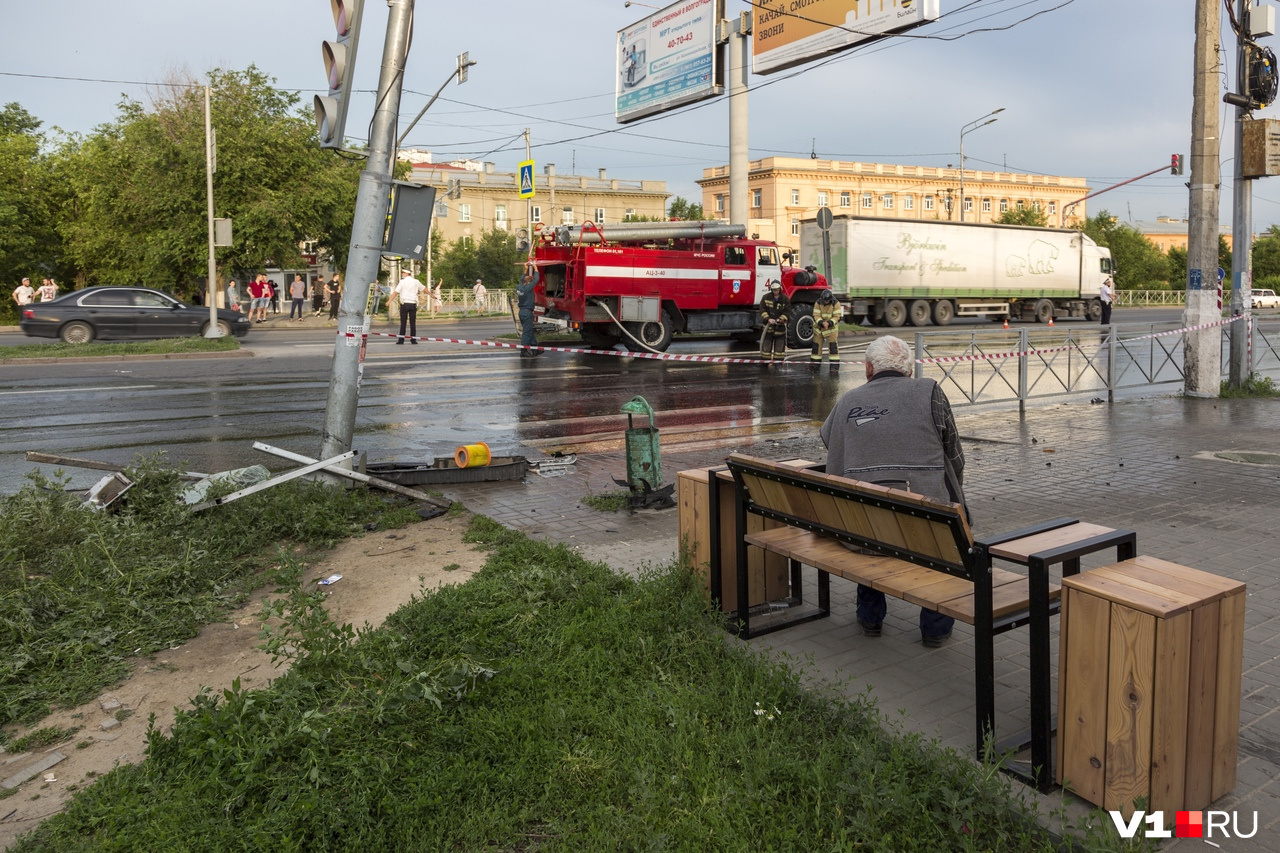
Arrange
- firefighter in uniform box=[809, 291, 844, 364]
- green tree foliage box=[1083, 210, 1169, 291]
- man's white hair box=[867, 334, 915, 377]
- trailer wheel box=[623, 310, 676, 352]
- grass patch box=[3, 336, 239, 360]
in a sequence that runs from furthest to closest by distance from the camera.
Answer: green tree foliage box=[1083, 210, 1169, 291]
trailer wheel box=[623, 310, 676, 352]
grass patch box=[3, 336, 239, 360]
firefighter in uniform box=[809, 291, 844, 364]
man's white hair box=[867, 334, 915, 377]

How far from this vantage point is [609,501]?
298 inches

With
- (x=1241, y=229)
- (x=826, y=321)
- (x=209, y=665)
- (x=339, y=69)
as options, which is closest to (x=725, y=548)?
(x=209, y=665)

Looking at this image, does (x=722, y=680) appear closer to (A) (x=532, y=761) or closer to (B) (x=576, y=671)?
(B) (x=576, y=671)

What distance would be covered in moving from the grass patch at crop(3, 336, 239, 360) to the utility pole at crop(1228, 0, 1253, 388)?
1860 cm

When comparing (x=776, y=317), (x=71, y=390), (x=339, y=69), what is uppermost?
(x=339, y=69)

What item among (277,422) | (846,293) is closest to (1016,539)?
(277,422)

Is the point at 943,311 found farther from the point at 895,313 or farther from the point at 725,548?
the point at 725,548

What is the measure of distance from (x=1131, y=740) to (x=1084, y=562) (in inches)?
119

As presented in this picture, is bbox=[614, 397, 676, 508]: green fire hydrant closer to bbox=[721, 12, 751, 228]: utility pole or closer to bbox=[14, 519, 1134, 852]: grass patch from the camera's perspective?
bbox=[14, 519, 1134, 852]: grass patch

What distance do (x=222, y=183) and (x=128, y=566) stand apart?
36.0 m

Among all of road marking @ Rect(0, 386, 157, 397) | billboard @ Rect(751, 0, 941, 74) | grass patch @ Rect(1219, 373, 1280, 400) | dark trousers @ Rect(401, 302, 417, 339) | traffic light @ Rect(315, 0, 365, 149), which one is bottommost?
grass patch @ Rect(1219, 373, 1280, 400)

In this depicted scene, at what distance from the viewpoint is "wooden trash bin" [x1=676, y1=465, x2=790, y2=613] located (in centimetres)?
493

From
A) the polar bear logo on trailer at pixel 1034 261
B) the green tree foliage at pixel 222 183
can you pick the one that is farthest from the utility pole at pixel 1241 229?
the green tree foliage at pixel 222 183

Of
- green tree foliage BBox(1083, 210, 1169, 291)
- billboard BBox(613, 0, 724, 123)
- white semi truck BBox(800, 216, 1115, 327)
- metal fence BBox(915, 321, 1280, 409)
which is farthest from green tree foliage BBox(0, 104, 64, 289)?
green tree foliage BBox(1083, 210, 1169, 291)
